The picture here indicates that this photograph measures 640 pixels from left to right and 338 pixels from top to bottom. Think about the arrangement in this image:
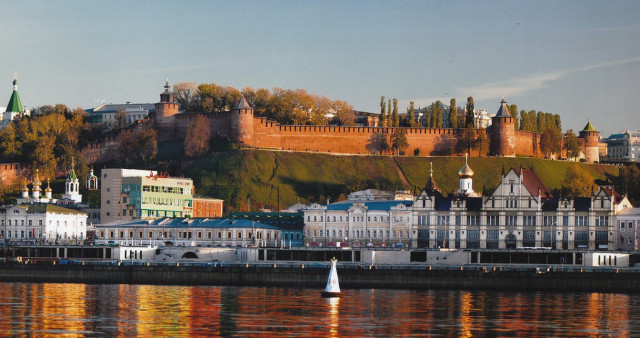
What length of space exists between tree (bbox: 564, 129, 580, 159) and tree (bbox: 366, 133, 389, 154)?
92.2ft

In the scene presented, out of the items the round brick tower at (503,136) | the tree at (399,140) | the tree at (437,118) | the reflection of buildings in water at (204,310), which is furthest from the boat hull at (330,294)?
the tree at (437,118)

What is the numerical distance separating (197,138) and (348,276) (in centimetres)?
7148

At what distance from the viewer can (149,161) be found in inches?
6531

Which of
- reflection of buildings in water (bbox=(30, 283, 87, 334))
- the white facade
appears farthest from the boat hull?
the white facade

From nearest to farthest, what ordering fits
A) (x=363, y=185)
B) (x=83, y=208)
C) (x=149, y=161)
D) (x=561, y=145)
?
(x=83, y=208) < (x=363, y=185) < (x=149, y=161) < (x=561, y=145)

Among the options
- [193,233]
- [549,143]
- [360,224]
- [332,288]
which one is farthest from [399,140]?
[332,288]

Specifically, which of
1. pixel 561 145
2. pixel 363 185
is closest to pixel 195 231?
pixel 363 185

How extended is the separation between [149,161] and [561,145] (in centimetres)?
6024

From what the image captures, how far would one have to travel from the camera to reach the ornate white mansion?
111 meters

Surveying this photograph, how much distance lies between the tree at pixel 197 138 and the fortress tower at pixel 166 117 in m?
5.43

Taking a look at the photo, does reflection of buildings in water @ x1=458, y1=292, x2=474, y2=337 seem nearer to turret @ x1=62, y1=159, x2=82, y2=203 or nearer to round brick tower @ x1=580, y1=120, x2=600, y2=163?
turret @ x1=62, y1=159, x2=82, y2=203

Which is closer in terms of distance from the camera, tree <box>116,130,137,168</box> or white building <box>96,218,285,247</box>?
white building <box>96,218,285,247</box>

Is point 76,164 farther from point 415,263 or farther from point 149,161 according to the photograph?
point 415,263

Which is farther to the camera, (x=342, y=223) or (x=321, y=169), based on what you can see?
(x=321, y=169)
